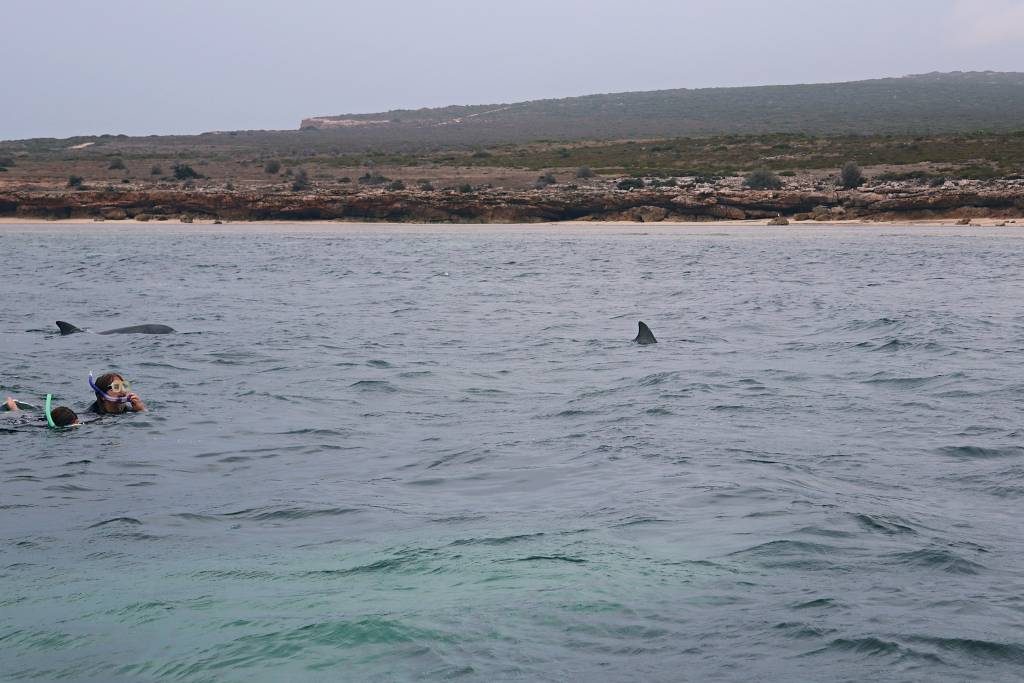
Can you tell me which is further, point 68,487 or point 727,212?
point 727,212

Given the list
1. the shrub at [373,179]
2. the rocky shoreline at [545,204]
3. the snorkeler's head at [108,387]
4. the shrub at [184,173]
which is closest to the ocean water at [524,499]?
the snorkeler's head at [108,387]

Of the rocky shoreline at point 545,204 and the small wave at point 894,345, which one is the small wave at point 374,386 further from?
the rocky shoreline at point 545,204

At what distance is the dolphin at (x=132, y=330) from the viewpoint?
57.8 ft

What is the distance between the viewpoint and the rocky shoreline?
4038cm

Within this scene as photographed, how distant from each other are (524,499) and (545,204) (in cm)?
3582

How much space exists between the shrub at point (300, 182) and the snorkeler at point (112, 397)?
1584 inches

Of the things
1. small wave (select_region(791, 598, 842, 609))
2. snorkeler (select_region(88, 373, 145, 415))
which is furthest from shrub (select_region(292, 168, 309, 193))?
small wave (select_region(791, 598, 842, 609))

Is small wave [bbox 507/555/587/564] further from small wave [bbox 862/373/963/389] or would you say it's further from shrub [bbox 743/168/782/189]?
shrub [bbox 743/168/782/189]

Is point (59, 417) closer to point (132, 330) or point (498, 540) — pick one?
point (498, 540)

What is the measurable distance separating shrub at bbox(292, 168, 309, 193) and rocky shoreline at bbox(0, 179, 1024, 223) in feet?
13.2

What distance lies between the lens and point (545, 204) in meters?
43.4

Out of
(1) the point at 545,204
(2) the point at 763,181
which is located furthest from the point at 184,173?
(2) the point at 763,181

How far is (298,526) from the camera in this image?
24.8ft

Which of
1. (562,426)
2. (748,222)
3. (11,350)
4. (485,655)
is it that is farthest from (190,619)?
(748,222)
